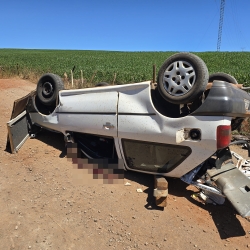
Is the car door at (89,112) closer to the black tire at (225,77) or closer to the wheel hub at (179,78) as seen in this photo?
the wheel hub at (179,78)

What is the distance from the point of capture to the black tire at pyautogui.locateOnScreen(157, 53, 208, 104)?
318 cm

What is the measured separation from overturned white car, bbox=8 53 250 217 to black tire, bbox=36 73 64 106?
1.38ft

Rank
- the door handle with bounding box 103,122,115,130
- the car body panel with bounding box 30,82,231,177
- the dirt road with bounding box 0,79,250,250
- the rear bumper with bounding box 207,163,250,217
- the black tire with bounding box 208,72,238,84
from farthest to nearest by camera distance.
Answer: the black tire with bounding box 208,72,238,84
the door handle with bounding box 103,122,115,130
the car body panel with bounding box 30,82,231,177
the rear bumper with bounding box 207,163,250,217
the dirt road with bounding box 0,79,250,250

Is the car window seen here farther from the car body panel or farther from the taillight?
the taillight

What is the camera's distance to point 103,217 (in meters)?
3.33

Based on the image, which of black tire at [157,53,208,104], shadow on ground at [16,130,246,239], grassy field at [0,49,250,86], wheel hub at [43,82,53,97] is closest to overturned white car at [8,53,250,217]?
black tire at [157,53,208,104]

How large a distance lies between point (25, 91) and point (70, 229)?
802cm

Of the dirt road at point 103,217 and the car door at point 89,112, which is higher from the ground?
the car door at point 89,112

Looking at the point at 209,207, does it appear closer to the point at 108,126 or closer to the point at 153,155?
the point at 153,155

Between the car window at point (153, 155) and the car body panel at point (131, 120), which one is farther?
the car window at point (153, 155)

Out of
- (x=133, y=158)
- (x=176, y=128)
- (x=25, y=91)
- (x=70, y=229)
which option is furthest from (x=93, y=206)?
(x=25, y=91)

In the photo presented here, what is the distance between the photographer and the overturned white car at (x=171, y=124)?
3217 millimetres

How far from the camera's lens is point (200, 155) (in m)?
3.40

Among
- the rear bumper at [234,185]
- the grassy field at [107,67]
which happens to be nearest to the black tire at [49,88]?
the rear bumper at [234,185]
